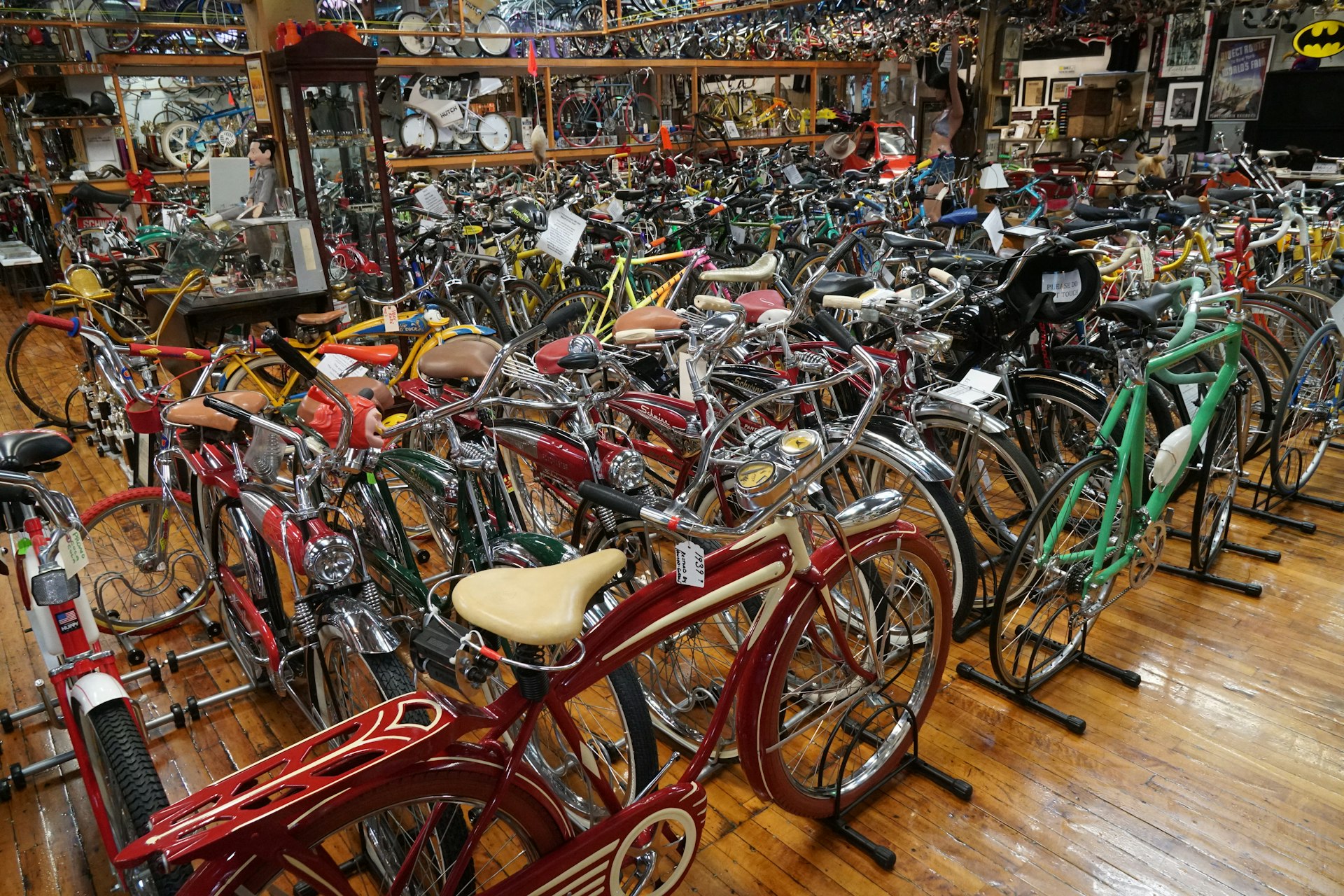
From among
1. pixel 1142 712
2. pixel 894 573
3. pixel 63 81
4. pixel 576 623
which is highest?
pixel 63 81

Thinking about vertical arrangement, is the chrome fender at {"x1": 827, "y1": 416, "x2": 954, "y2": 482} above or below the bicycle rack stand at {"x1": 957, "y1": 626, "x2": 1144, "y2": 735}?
above

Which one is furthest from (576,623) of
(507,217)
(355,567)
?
(507,217)

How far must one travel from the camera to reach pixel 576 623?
1331mm

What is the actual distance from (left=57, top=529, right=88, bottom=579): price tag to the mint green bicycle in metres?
2.20

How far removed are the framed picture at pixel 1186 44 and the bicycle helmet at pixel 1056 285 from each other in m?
6.73

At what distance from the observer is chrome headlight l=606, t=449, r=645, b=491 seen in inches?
84.1

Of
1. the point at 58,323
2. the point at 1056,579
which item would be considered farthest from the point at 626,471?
the point at 58,323

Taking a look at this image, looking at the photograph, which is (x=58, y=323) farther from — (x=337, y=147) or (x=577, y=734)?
(x=577, y=734)

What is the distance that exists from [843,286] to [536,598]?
6.92ft

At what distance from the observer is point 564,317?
4.69m

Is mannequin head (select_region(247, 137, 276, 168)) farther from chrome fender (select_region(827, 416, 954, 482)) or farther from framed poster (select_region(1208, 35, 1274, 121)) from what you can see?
framed poster (select_region(1208, 35, 1274, 121))

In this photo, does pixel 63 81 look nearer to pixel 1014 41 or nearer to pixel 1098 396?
pixel 1014 41

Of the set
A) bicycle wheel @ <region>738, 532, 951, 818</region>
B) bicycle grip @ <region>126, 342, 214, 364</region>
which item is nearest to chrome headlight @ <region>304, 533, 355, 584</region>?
bicycle wheel @ <region>738, 532, 951, 818</region>

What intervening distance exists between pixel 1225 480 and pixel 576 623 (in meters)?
3.40
